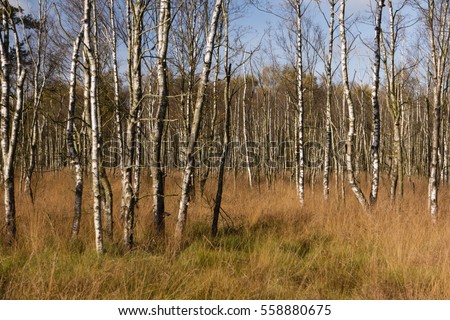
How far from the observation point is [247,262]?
13.4ft

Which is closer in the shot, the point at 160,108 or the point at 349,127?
the point at 160,108

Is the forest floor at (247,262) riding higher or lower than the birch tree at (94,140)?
lower

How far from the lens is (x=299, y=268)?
13.1 feet

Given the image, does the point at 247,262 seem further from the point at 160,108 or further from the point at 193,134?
the point at 160,108

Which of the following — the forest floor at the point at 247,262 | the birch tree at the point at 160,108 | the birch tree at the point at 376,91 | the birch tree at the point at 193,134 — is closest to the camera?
the forest floor at the point at 247,262

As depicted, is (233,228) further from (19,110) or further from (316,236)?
(19,110)

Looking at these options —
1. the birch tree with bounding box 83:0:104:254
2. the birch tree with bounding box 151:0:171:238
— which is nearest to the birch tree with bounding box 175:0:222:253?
the birch tree with bounding box 151:0:171:238

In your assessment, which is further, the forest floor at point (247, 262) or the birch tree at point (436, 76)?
the birch tree at point (436, 76)

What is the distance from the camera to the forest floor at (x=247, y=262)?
126 inches

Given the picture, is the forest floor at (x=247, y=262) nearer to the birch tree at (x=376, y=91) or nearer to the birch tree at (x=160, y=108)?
the birch tree at (x=160, y=108)

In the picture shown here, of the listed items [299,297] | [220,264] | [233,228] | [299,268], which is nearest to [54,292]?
[220,264]

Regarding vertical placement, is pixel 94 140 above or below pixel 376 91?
below

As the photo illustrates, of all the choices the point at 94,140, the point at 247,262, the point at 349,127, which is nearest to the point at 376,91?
the point at 349,127

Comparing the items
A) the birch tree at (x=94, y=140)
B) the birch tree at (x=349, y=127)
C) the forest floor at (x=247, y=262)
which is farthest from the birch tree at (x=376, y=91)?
the birch tree at (x=94, y=140)
